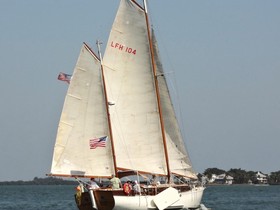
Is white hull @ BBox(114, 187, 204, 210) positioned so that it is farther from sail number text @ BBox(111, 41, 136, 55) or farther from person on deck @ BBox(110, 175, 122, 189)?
sail number text @ BBox(111, 41, 136, 55)

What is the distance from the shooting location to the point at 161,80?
66.9 meters

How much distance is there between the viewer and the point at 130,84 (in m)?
66.4

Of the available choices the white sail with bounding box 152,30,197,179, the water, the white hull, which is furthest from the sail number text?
the water

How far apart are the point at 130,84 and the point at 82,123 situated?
4.91 m

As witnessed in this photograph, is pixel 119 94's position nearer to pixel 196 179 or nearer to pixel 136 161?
pixel 136 161

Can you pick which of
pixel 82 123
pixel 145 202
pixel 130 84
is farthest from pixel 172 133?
pixel 145 202

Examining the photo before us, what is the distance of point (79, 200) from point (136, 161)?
692 cm

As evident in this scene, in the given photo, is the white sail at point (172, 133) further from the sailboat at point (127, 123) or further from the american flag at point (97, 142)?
the american flag at point (97, 142)

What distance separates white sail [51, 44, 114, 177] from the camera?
6378 centimetres

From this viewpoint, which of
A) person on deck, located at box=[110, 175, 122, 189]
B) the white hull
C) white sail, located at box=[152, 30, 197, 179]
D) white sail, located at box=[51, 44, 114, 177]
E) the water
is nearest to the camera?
the white hull

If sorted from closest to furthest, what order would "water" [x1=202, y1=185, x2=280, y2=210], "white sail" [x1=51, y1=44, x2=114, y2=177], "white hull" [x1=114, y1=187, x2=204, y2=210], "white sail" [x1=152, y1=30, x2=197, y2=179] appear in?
"white hull" [x1=114, y1=187, x2=204, y2=210]
"white sail" [x1=51, y1=44, x2=114, y2=177]
"white sail" [x1=152, y1=30, x2=197, y2=179]
"water" [x1=202, y1=185, x2=280, y2=210]

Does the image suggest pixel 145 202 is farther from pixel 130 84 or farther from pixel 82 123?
pixel 130 84

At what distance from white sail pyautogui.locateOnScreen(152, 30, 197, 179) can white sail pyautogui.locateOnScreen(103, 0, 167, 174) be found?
912mm

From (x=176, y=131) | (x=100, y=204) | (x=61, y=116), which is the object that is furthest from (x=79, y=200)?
(x=176, y=131)
